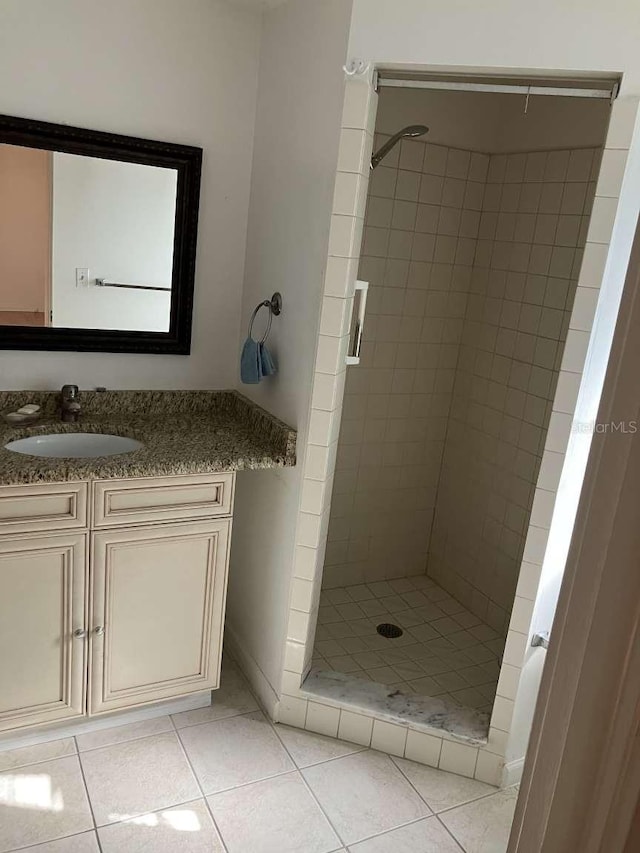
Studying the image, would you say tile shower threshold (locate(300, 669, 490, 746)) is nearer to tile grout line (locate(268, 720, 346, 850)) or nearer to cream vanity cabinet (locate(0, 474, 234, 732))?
tile grout line (locate(268, 720, 346, 850))

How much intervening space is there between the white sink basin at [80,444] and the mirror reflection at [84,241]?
1.23 ft

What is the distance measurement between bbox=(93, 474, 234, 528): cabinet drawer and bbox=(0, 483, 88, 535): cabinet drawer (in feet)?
0.15

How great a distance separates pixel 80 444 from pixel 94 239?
666 mm

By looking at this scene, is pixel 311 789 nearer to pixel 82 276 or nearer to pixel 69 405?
pixel 69 405

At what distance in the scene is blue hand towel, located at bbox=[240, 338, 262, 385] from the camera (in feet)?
7.48

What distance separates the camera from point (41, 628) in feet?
6.57

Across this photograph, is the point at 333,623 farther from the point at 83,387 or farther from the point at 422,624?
the point at 83,387

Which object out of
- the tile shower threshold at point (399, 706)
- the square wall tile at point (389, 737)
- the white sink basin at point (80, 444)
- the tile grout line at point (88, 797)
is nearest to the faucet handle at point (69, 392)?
the white sink basin at point (80, 444)

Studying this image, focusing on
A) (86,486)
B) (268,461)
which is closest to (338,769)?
(268,461)

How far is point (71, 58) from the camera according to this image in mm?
2129

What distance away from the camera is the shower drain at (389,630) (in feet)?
9.39

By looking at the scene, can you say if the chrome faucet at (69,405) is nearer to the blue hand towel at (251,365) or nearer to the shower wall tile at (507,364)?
the blue hand towel at (251,365)

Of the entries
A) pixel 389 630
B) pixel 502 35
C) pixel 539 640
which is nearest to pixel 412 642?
pixel 389 630

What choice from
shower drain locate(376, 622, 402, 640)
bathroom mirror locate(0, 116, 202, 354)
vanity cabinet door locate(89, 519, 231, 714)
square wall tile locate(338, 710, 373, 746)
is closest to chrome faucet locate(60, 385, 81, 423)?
bathroom mirror locate(0, 116, 202, 354)
